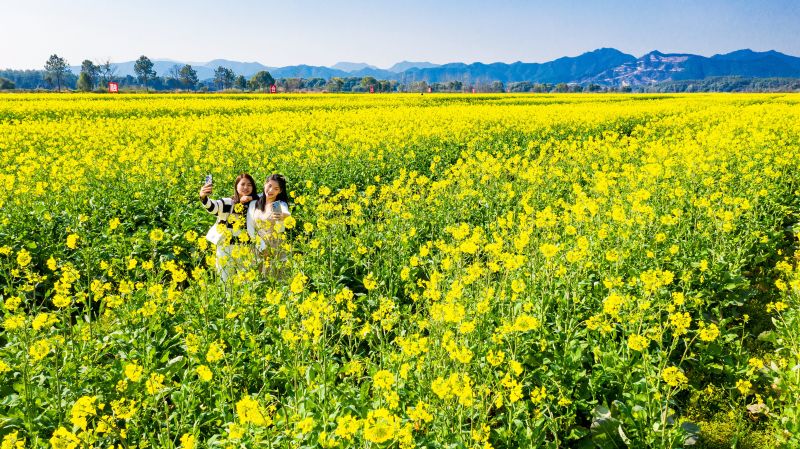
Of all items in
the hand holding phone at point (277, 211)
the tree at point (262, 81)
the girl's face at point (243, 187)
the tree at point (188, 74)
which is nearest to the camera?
the hand holding phone at point (277, 211)

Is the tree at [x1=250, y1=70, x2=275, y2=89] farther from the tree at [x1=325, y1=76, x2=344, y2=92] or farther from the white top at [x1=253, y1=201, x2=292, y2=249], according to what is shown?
the white top at [x1=253, y1=201, x2=292, y2=249]

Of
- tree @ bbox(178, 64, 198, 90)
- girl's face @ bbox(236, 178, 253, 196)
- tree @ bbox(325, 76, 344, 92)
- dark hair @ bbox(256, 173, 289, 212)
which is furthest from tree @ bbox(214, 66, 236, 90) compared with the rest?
dark hair @ bbox(256, 173, 289, 212)

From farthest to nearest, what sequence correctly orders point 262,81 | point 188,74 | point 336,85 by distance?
1. point 188,74
2. point 336,85
3. point 262,81

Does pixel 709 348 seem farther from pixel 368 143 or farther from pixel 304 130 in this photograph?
pixel 304 130

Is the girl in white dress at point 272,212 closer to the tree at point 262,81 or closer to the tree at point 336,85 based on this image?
the tree at point 336,85

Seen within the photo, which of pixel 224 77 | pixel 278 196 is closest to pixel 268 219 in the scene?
pixel 278 196

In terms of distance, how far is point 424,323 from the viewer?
370 cm

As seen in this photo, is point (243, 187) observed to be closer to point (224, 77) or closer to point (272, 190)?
point (272, 190)

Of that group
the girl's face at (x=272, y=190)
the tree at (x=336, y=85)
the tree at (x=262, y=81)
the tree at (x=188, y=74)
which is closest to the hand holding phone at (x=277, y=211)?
the girl's face at (x=272, y=190)

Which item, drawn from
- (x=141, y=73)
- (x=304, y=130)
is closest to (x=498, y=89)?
(x=141, y=73)

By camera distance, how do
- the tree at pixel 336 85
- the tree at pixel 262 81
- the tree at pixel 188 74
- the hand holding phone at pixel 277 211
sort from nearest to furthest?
1. the hand holding phone at pixel 277 211
2. the tree at pixel 336 85
3. the tree at pixel 262 81
4. the tree at pixel 188 74

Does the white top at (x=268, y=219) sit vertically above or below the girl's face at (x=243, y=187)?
below

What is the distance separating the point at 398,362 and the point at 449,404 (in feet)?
1.95

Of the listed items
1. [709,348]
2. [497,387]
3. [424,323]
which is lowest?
[709,348]
